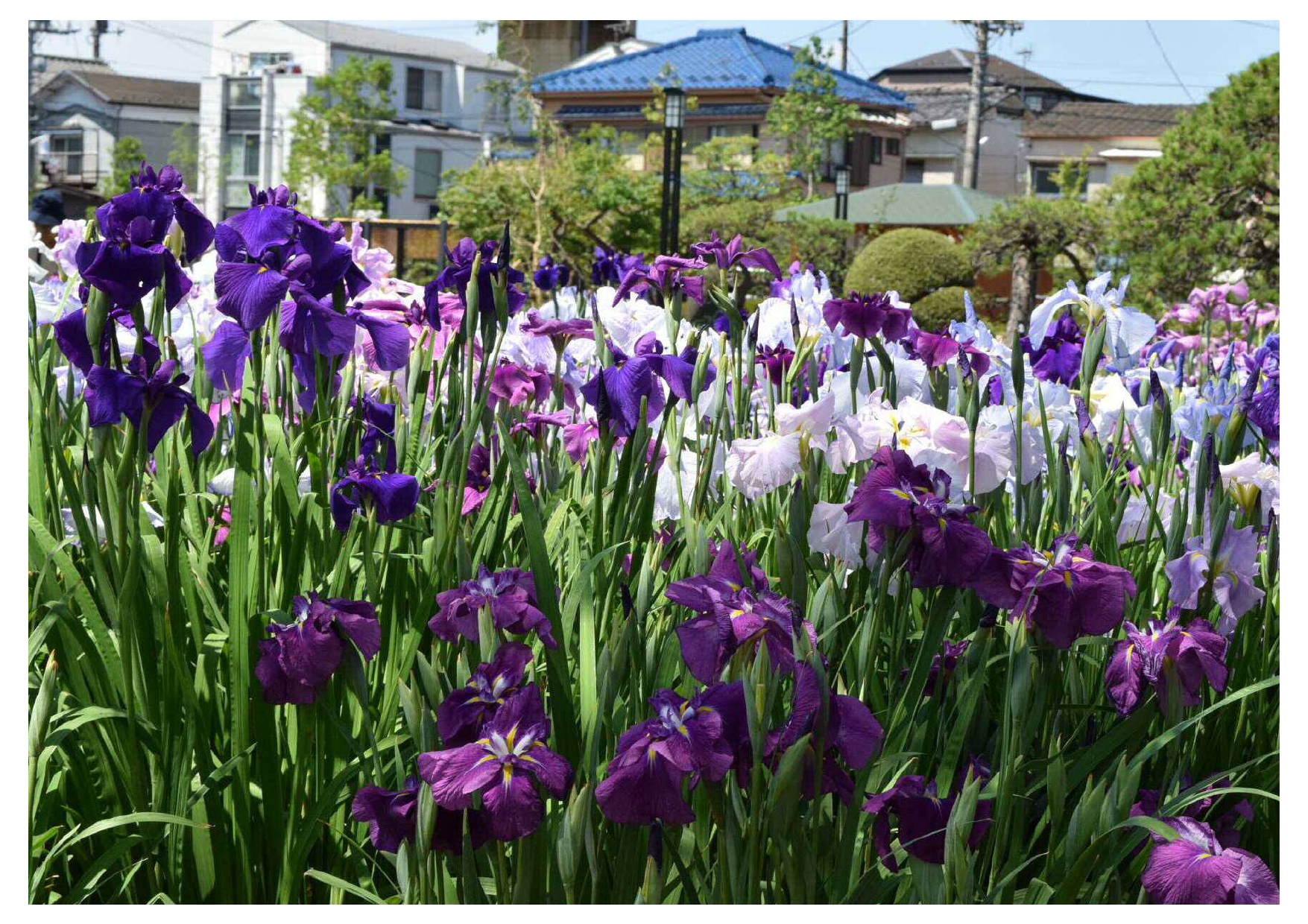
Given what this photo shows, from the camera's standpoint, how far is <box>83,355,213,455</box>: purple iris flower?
1279mm

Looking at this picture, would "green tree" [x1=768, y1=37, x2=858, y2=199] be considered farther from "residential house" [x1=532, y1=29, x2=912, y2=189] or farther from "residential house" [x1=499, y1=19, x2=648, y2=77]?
"residential house" [x1=499, y1=19, x2=648, y2=77]

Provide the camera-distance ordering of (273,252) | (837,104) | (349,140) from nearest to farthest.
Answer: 1. (273,252)
2. (837,104)
3. (349,140)

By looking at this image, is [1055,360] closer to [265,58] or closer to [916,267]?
[916,267]

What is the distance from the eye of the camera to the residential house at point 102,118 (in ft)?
128

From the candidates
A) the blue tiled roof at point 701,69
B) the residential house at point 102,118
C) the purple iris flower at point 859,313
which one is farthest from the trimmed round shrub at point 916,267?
the residential house at point 102,118

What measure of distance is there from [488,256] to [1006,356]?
3.74 feet

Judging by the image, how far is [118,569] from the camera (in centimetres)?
138

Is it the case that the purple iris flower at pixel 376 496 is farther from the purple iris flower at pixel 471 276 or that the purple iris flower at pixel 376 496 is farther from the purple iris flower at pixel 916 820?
the purple iris flower at pixel 916 820

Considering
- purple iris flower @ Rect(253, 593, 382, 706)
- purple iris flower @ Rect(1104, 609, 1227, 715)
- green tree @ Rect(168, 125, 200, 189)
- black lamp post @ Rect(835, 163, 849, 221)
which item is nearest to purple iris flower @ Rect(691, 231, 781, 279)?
purple iris flower @ Rect(1104, 609, 1227, 715)

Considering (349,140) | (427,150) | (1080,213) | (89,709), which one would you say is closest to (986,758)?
(89,709)

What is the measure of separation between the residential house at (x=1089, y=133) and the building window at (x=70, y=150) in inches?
1103

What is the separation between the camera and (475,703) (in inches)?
45.1

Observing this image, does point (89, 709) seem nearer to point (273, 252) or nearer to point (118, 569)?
point (118, 569)

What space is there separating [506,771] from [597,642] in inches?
17.7
